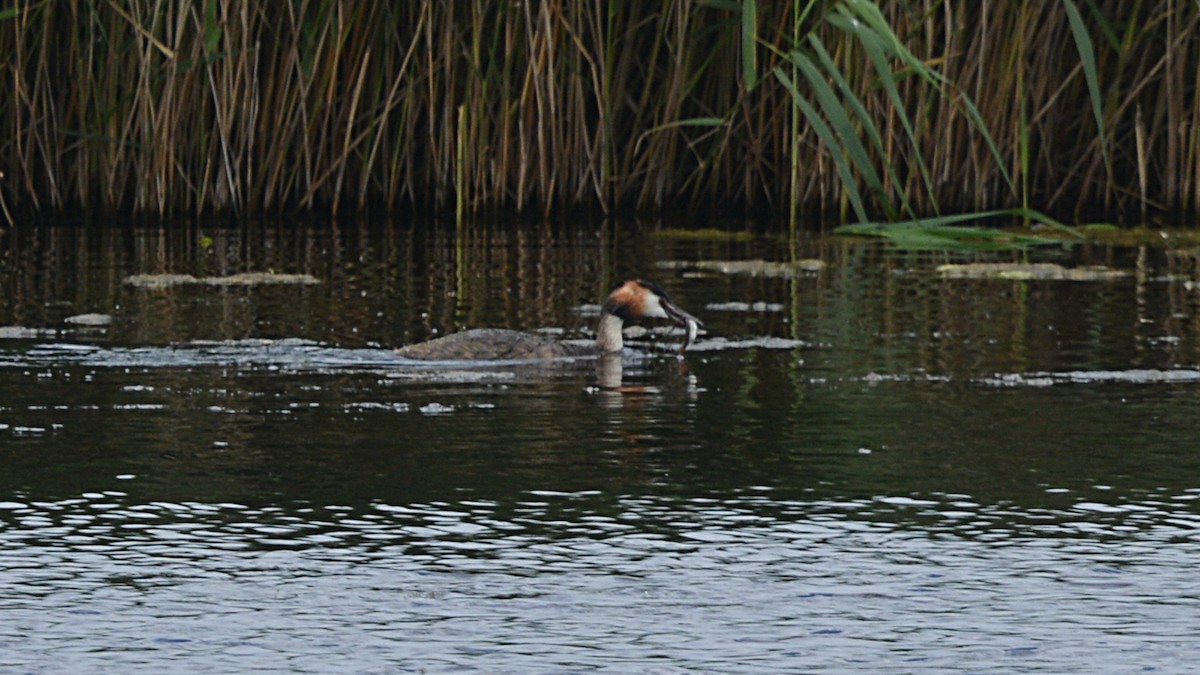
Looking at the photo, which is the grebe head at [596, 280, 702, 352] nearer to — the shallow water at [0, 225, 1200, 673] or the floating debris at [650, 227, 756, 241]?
the shallow water at [0, 225, 1200, 673]

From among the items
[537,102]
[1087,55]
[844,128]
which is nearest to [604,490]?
[844,128]

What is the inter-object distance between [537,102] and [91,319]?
5936 millimetres

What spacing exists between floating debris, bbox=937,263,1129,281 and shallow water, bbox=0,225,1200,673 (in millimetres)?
1138

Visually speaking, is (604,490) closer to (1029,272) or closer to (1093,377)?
(1093,377)

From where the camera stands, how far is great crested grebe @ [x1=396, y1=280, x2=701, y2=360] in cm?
959

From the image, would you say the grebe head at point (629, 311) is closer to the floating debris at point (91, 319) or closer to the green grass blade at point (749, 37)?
the floating debris at point (91, 319)

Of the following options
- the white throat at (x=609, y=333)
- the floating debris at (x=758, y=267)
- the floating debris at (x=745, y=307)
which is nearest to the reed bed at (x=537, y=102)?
the floating debris at (x=758, y=267)

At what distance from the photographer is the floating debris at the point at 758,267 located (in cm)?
1340

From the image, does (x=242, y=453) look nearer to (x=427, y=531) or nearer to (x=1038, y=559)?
(x=427, y=531)

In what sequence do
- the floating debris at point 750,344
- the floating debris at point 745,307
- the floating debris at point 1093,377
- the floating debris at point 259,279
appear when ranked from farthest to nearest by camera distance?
1. the floating debris at point 259,279
2. the floating debris at point 745,307
3. the floating debris at point 750,344
4. the floating debris at point 1093,377

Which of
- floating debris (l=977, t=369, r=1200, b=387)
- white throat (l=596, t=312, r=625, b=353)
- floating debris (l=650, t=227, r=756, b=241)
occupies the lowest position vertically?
floating debris (l=977, t=369, r=1200, b=387)

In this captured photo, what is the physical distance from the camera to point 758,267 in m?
13.6

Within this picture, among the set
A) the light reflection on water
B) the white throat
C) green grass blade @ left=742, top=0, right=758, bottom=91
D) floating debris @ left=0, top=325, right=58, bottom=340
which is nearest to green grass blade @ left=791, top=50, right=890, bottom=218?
green grass blade @ left=742, top=0, right=758, bottom=91

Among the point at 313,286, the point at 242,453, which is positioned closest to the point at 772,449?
the point at 242,453
